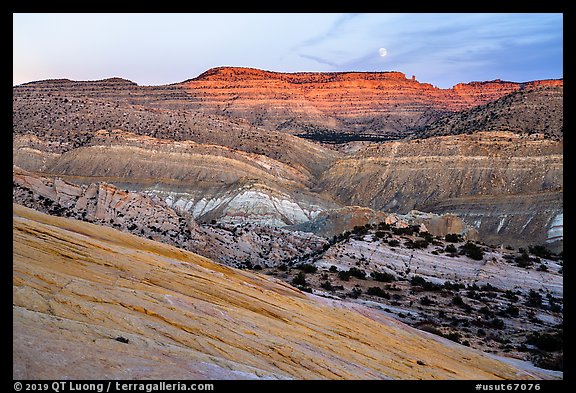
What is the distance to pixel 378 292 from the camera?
2408 centimetres

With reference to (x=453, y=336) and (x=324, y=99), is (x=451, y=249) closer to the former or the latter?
(x=453, y=336)

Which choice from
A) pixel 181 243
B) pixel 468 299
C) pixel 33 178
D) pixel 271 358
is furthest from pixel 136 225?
pixel 271 358

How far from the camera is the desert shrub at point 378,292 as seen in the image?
78.4 feet

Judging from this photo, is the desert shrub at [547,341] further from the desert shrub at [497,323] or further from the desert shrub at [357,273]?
the desert shrub at [357,273]

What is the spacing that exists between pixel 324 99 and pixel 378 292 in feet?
537

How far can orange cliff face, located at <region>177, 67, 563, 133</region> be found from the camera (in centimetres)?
16962

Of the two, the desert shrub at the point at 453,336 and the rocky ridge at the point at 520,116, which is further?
the rocky ridge at the point at 520,116

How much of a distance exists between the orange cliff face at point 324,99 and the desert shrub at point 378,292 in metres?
135

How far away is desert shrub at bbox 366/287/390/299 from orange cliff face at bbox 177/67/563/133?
443 ft

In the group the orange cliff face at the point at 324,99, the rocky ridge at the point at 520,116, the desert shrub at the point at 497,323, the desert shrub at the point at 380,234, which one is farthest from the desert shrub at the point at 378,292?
the orange cliff face at the point at 324,99

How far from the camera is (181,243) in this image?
29375 mm

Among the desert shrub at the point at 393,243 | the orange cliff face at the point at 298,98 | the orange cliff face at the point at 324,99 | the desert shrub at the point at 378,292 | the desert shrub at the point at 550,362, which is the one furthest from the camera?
the orange cliff face at the point at 324,99

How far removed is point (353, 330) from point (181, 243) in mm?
18211

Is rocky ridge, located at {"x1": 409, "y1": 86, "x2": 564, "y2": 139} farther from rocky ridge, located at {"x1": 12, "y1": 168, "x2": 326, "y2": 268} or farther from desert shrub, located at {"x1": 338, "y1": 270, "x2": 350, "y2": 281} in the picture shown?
desert shrub, located at {"x1": 338, "y1": 270, "x2": 350, "y2": 281}
